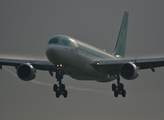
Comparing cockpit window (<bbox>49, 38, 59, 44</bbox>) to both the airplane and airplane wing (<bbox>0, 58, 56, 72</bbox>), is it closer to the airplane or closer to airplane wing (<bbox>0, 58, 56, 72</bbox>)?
the airplane

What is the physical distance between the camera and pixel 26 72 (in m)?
66.6

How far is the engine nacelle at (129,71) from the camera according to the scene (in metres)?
65.1

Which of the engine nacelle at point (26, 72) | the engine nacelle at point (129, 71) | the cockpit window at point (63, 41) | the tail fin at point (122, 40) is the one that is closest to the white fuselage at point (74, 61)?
the cockpit window at point (63, 41)

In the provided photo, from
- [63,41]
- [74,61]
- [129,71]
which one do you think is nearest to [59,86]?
[74,61]

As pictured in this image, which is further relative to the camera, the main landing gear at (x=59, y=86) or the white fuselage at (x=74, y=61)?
the main landing gear at (x=59, y=86)

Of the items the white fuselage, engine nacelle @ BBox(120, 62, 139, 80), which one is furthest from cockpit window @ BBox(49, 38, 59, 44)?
engine nacelle @ BBox(120, 62, 139, 80)

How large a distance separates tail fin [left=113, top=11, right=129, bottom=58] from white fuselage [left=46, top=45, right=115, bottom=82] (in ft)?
60.9

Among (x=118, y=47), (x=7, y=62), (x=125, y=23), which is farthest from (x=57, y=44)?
(x=125, y=23)

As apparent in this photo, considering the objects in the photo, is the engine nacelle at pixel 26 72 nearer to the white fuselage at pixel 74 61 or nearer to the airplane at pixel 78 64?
the airplane at pixel 78 64

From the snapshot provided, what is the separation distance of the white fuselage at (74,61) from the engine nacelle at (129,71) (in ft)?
10.2

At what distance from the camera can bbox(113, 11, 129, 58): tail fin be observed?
86688 mm

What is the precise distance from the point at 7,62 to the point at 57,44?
9.79 m

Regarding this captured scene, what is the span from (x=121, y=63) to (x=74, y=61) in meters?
6.87

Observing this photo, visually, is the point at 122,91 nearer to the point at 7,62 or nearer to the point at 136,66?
the point at 136,66
